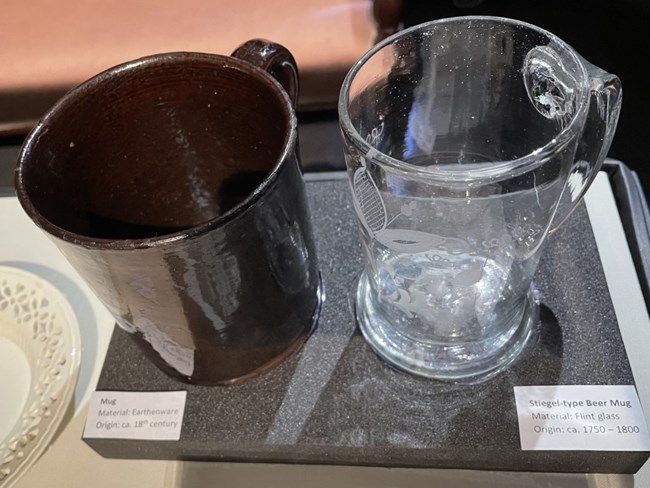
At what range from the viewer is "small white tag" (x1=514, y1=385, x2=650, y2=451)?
0.37m

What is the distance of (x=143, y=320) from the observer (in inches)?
13.7

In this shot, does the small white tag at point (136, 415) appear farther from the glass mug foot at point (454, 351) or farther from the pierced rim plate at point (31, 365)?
the glass mug foot at point (454, 351)

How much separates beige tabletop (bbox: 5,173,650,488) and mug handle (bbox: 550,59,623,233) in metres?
0.14

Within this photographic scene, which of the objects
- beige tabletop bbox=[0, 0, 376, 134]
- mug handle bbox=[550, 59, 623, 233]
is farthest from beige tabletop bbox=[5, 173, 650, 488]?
beige tabletop bbox=[0, 0, 376, 134]

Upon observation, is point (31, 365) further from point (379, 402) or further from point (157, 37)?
point (157, 37)

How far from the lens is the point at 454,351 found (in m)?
0.41

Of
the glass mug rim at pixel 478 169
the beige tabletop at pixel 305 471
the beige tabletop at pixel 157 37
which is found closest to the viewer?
the glass mug rim at pixel 478 169

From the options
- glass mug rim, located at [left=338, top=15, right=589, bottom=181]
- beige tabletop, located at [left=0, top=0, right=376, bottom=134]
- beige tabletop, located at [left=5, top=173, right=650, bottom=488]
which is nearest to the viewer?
glass mug rim, located at [left=338, top=15, right=589, bottom=181]

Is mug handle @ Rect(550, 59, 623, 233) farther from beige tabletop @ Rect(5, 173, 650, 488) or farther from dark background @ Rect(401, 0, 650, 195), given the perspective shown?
dark background @ Rect(401, 0, 650, 195)

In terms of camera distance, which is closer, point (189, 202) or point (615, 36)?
point (189, 202)

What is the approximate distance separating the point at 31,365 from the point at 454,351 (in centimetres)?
27

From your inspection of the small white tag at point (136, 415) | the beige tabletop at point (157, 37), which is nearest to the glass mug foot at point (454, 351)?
the small white tag at point (136, 415)

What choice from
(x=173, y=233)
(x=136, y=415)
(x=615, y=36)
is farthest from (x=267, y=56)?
(x=615, y=36)

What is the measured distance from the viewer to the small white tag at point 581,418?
0.37m
